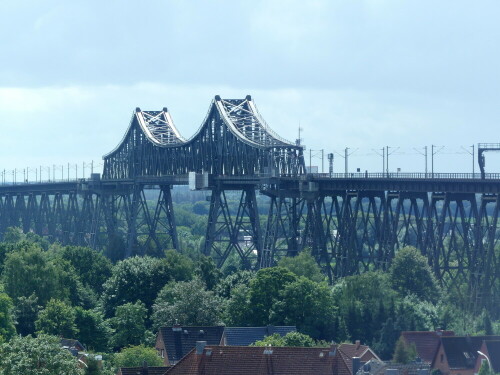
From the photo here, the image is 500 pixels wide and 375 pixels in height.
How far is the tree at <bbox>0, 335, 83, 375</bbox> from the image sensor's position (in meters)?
63.0

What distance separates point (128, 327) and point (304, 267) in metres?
15.5

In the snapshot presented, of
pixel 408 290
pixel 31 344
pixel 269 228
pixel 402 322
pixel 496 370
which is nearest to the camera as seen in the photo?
pixel 31 344

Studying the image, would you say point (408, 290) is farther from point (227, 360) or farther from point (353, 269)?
point (227, 360)

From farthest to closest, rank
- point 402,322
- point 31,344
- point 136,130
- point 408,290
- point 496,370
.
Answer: point 136,130, point 408,290, point 402,322, point 496,370, point 31,344

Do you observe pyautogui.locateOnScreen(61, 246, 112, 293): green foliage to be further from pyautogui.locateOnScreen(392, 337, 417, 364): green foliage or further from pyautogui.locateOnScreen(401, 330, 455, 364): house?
pyautogui.locateOnScreen(392, 337, 417, 364): green foliage

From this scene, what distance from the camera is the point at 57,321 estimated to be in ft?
315

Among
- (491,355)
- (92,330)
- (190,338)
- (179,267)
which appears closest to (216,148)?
(179,267)

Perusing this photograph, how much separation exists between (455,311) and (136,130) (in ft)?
291

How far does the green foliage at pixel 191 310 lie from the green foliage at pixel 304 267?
1023 cm

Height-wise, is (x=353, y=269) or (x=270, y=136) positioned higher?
(x=270, y=136)

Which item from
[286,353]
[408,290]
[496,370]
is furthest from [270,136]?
[286,353]

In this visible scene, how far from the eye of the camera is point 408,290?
102 metres

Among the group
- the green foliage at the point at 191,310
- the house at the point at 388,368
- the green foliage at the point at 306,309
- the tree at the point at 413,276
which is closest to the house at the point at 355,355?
the house at the point at 388,368

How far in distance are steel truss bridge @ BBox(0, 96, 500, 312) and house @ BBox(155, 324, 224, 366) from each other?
860 inches
